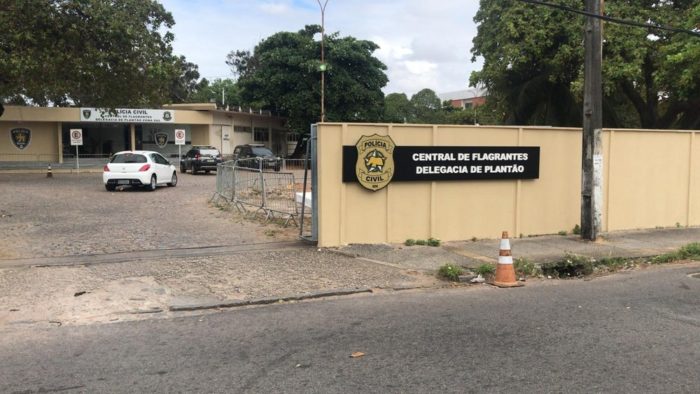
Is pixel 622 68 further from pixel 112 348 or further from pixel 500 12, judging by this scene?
pixel 112 348

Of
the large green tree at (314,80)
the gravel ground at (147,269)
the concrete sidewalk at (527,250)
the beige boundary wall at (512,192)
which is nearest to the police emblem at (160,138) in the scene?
the large green tree at (314,80)

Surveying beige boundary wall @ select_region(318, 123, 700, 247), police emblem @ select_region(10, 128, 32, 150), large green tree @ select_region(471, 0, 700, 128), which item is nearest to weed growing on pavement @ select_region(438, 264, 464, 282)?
beige boundary wall @ select_region(318, 123, 700, 247)

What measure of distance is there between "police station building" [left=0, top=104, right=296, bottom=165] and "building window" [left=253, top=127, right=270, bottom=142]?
749 millimetres

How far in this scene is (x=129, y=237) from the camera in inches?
435

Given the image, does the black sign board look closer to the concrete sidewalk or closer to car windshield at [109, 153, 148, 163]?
the concrete sidewalk

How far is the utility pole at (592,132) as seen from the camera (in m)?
11.1

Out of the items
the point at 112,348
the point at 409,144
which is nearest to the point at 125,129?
the point at 409,144

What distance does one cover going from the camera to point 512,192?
11578 millimetres

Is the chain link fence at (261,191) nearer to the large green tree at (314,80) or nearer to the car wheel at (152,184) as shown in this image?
the car wheel at (152,184)

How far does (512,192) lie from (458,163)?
147 centimetres

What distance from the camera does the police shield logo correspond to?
4062 cm

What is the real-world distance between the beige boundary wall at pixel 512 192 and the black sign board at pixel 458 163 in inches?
5.1

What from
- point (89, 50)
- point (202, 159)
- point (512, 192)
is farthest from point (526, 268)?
point (202, 159)

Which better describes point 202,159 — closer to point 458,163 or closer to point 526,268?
point 458,163
